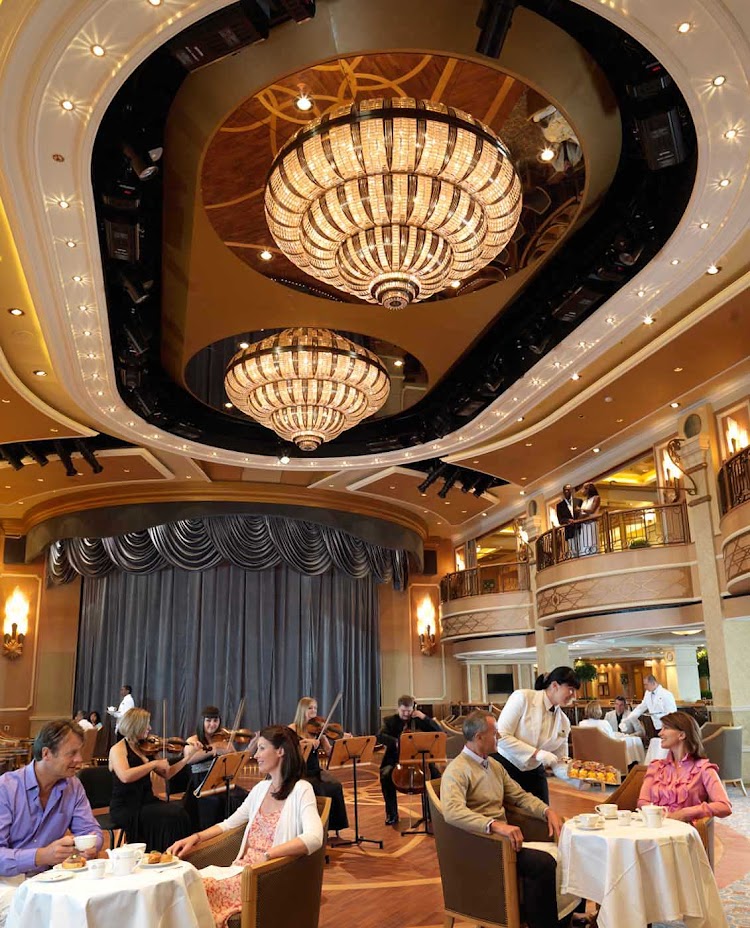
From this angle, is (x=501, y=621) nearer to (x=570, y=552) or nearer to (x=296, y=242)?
(x=570, y=552)

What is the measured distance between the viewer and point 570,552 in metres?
12.9

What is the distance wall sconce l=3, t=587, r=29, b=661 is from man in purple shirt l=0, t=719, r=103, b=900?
14.0 meters

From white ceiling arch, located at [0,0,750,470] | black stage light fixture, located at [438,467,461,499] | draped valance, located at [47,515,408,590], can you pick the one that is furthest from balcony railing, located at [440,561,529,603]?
white ceiling arch, located at [0,0,750,470]

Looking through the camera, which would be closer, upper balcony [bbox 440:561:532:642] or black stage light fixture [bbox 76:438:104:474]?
black stage light fixture [bbox 76:438:104:474]

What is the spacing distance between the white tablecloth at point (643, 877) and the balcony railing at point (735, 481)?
6.25 meters

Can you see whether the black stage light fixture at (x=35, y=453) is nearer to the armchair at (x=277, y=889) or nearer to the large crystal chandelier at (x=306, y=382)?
the large crystal chandelier at (x=306, y=382)

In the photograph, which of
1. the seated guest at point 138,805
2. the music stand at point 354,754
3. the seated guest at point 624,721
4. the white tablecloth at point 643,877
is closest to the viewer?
the white tablecloth at point 643,877

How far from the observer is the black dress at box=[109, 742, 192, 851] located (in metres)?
5.45

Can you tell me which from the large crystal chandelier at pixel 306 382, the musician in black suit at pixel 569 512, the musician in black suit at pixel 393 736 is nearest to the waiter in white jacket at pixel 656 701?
the musician in black suit at pixel 569 512

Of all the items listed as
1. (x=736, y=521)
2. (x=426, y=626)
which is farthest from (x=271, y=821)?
(x=426, y=626)

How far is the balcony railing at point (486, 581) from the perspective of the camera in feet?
51.8

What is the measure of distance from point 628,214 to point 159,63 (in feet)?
12.3

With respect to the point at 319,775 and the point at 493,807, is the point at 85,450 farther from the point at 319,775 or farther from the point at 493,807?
the point at 493,807

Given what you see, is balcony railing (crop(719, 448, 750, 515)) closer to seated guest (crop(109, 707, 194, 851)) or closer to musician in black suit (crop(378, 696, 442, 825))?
musician in black suit (crop(378, 696, 442, 825))
